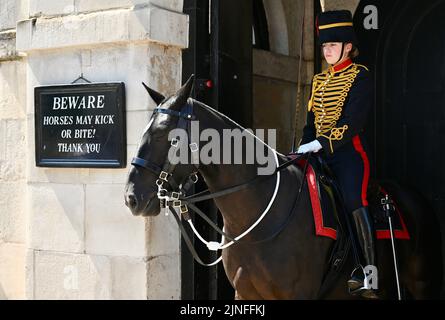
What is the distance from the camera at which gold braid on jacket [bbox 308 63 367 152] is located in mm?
5422

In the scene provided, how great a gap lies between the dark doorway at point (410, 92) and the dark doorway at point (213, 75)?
1.93 m

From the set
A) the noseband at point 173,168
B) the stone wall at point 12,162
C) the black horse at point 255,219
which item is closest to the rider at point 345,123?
the black horse at point 255,219

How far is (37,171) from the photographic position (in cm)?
671

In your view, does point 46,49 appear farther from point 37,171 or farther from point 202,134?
point 202,134

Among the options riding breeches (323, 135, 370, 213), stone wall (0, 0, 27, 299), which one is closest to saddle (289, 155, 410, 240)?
riding breeches (323, 135, 370, 213)

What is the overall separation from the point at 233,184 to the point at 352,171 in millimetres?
847

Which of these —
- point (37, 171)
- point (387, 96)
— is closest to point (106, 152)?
point (37, 171)

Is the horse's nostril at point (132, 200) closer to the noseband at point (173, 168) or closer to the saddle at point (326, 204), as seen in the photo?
the noseband at point (173, 168)

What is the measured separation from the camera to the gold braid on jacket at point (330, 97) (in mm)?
5422

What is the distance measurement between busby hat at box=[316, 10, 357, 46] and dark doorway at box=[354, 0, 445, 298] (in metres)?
2.46

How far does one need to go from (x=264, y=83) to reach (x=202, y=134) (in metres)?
3.41

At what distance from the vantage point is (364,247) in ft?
16.8
